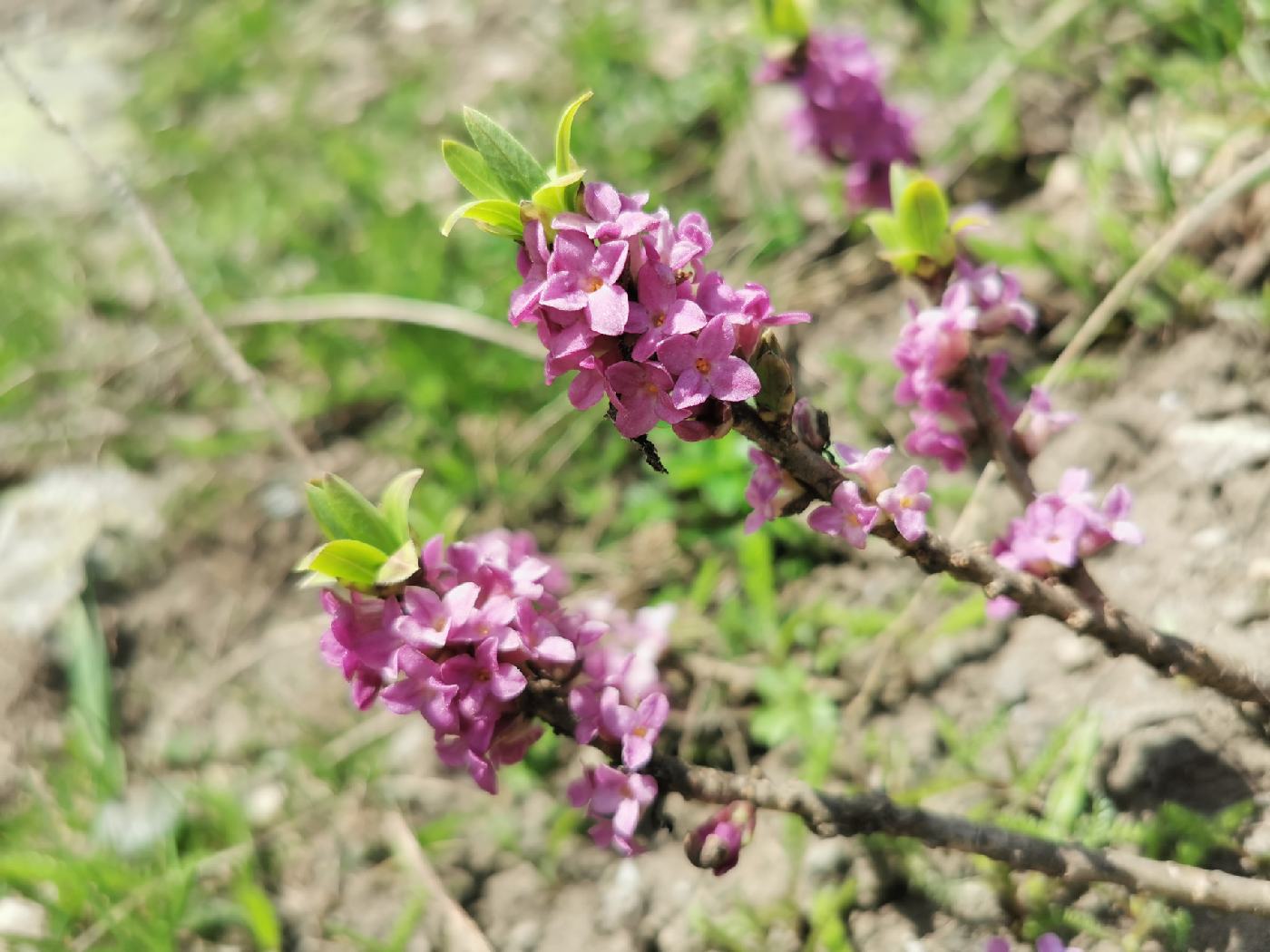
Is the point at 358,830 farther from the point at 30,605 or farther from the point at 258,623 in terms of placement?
the point at 30,605

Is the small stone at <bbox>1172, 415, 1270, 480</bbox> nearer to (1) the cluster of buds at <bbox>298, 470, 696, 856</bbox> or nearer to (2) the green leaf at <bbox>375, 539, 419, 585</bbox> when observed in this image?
(1) the cluster of buds at <bbox>298, 470, 696, 856</bbox>

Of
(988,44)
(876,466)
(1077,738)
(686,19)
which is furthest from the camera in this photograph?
(686,19)

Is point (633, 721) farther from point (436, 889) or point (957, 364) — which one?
point (436, 889)

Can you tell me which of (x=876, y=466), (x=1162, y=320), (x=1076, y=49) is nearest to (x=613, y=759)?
(x=876, y=466)

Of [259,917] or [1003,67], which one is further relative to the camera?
[1003,67]

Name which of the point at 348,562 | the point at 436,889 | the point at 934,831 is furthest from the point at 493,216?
the point at 436,889

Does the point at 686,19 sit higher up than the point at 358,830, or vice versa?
the point at 686,19

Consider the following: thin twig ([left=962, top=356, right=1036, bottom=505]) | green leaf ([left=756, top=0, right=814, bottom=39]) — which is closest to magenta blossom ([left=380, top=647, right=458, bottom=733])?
thin twig ([left=962, top=356, right=1036, bottom=505])
